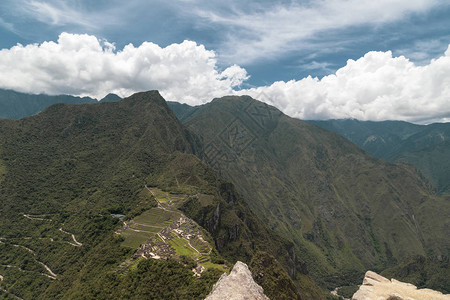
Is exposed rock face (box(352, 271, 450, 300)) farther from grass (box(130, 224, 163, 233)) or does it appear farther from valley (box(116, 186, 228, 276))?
grass (box(130, 224, 163, 233))

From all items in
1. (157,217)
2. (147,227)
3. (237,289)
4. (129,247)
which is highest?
(237,289)

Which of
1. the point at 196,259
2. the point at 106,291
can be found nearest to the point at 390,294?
the point at 196,259

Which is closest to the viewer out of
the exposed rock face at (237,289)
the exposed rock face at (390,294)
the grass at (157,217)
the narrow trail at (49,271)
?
the exposed rock face at (237,289)

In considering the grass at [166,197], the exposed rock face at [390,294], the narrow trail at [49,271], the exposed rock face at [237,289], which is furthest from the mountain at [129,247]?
the exposed rock face at [390,294]

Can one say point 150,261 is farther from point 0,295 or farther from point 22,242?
point 22,242

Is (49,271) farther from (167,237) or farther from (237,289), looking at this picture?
(237,289)

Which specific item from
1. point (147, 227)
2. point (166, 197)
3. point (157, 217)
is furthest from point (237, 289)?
point (166, 197)

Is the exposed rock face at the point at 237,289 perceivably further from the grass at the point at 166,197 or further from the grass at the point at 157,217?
the grass at the point at 166,197

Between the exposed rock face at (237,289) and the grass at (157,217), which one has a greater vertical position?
the exposed rock face at (237,289)
